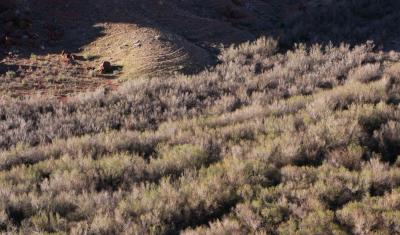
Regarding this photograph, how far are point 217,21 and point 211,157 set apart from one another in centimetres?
1138

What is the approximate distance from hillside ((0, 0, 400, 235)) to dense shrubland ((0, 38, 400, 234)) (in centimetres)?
3

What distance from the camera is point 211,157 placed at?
8297 mm

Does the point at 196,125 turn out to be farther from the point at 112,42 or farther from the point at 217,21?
the point at 217,21

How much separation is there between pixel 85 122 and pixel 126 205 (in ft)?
13.9

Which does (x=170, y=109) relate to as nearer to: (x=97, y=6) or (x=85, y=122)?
(x=85, y=122)

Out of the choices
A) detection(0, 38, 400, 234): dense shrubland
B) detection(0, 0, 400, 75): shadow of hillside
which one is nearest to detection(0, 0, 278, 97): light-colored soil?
detection(0, 0, 400, 75): shadow of hillside

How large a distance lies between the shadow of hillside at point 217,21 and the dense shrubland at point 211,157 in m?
4.33

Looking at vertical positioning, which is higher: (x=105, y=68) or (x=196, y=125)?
(x=105, y=68)

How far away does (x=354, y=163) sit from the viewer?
25.7ft

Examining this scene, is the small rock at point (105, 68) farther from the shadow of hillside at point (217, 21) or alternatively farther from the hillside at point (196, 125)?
the shadow of hillside at point (217, 21)

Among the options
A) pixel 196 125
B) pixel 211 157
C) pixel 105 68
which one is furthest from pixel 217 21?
pixel 211 157

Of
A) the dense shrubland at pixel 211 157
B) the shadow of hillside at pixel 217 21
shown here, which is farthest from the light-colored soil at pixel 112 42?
the dense shrubland at pixel 211 157

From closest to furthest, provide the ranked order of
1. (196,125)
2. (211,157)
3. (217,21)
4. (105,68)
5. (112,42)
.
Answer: (211,157) → (196,125) → (105,68) → (112,42) → (217,21)

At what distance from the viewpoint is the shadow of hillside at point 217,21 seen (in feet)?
53.9
